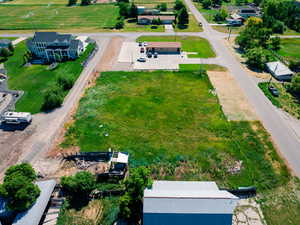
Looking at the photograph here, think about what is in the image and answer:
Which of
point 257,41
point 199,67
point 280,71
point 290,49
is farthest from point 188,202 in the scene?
point 290,49

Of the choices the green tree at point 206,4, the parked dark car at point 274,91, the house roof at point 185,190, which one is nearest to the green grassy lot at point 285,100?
the parked dark car at point 274,91

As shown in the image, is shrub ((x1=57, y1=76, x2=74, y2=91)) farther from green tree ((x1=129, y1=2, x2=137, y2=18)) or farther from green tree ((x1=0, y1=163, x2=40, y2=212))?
green tree ((x1=129, y1=2, x2=137, y2=18))

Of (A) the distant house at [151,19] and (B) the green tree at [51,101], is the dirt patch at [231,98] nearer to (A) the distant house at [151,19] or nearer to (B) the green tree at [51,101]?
(B) the green tree at [51,101]

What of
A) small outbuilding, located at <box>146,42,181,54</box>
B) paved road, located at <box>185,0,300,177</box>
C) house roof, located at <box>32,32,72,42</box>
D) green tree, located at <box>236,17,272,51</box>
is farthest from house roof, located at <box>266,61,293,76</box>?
house roof, located at <box>32,32,72,42</box>

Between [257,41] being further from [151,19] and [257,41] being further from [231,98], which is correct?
[151,19]

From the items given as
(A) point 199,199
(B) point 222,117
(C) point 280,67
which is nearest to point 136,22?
(C) point 280,67

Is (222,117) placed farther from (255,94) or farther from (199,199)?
(199,199)

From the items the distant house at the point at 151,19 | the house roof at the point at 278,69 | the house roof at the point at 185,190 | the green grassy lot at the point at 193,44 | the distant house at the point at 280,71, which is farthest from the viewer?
the distant house at the point at 151,19
